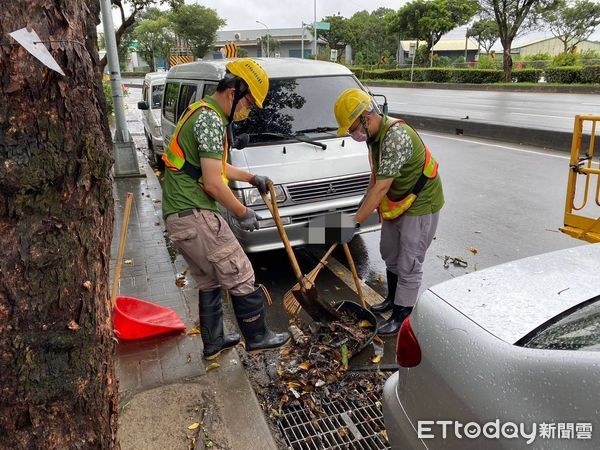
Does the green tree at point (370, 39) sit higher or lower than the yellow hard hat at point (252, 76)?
higher

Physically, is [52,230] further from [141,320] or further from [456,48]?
[456,48]

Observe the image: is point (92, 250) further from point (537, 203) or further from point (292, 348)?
point (537, 203)

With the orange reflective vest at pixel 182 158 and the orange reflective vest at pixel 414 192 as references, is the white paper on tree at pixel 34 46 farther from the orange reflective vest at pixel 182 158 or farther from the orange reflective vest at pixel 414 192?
the orange reflective vest at pixel 414 192

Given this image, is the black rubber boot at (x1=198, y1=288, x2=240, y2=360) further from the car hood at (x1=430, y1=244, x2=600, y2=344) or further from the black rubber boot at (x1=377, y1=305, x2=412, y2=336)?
the car hood at (x1=430, y1=244, x2=600, y2=344)

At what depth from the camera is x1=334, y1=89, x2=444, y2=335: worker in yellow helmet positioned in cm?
328

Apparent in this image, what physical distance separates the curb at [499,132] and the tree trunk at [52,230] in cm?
1017

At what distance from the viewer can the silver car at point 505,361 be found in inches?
54.2

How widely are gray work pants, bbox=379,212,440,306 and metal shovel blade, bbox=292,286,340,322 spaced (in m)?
0.56

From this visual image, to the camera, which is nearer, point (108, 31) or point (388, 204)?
point (388, 204)

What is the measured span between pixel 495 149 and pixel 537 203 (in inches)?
171

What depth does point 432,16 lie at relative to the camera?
42.8 meters

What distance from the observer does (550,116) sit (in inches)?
589

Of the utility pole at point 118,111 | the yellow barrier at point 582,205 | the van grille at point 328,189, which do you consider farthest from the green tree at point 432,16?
the van grille at point 328,189

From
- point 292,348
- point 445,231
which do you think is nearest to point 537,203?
point 445,231
